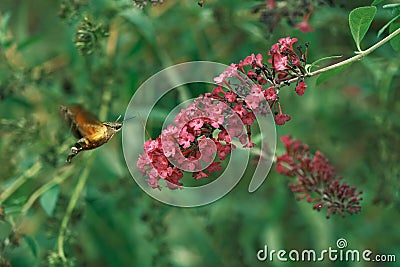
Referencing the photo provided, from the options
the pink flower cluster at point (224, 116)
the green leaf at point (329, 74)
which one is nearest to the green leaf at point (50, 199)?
the pink flower cluster at point (224, 116)

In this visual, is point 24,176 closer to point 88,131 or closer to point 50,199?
point 50,199

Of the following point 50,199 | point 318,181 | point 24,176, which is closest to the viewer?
point 318,181

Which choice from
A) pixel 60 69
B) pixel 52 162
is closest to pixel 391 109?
pixel 52 162

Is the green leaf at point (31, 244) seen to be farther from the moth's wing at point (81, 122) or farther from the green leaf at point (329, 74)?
the green leaf at point (329, 74)

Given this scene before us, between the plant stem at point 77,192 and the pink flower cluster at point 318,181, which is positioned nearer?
the pink flower cluster at point 318,181

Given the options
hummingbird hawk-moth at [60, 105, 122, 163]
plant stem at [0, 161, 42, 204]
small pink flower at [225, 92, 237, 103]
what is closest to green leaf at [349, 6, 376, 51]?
small pink flower at [225, 92, 237, 103]

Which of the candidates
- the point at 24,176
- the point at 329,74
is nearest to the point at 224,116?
the point at 329,74
